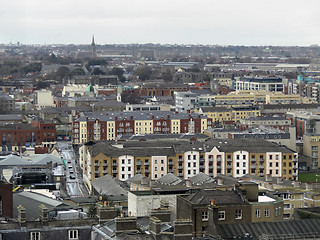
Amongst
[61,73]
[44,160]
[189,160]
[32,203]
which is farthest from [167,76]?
[32,203]

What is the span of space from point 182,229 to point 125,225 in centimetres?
111

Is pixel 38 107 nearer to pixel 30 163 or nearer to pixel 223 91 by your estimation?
pixel 223 91

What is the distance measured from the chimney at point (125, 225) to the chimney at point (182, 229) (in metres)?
0.84

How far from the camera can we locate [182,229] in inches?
683

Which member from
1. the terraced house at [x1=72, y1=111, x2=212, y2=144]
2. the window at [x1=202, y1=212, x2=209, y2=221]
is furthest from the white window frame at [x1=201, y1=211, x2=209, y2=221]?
the terraced house at [x1=72, y1=111, x2=212, y2=144]

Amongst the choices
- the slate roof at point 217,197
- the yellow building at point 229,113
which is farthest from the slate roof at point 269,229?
the yellow building at point 229,113

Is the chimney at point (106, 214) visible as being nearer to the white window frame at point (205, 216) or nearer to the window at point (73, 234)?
the window at point (73, 234)

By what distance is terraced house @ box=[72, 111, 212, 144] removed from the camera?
68.1m

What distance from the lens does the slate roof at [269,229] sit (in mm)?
22770

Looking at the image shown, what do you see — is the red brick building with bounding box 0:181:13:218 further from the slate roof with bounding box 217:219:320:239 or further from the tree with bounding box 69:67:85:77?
the tree with bounding box 69:67:85:77

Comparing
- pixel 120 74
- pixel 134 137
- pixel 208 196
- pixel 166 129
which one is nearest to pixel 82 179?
pixel 134 137

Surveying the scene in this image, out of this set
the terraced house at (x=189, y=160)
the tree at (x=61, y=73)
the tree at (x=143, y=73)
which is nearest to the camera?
the terraced house at (x=189, y=160)

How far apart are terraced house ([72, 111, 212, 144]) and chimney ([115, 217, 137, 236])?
164 feet

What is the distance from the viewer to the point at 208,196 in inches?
1008
